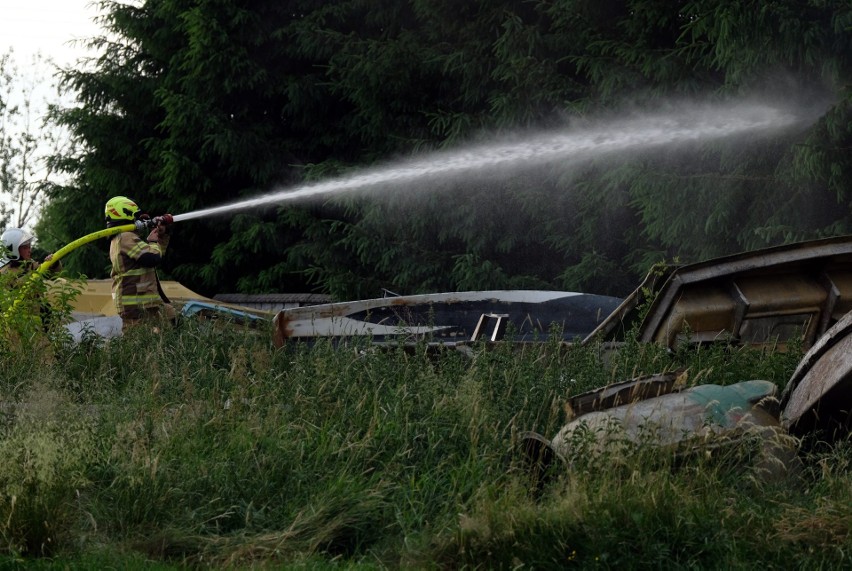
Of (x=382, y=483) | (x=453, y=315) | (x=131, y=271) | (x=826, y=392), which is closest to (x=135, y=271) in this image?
(x=131, y=271)

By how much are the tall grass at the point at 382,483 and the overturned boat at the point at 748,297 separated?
696 millimetres

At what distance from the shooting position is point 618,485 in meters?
4.85

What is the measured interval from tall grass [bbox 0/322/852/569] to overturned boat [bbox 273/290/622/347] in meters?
2.21

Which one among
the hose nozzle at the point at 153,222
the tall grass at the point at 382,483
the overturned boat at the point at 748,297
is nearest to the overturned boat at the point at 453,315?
the overturned boat at the point at 748,297

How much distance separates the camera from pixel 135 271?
10492 millimetres

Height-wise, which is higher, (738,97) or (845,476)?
(738,97)

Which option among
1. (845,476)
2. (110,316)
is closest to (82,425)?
(845,476)

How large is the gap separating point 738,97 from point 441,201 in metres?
4.89

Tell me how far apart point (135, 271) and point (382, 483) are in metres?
6.01

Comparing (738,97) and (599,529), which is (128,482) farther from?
(738,97)

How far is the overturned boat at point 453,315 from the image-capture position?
356 inches

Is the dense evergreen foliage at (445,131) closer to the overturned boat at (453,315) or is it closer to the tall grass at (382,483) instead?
the overturned boat at (453,315)

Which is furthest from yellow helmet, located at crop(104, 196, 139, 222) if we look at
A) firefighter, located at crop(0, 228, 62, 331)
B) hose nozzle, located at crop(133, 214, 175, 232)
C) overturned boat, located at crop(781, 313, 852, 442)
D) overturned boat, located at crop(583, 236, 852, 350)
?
overturned boat, located at crop(781, 313, 852, 442)

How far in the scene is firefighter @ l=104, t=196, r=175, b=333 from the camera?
10.4m
